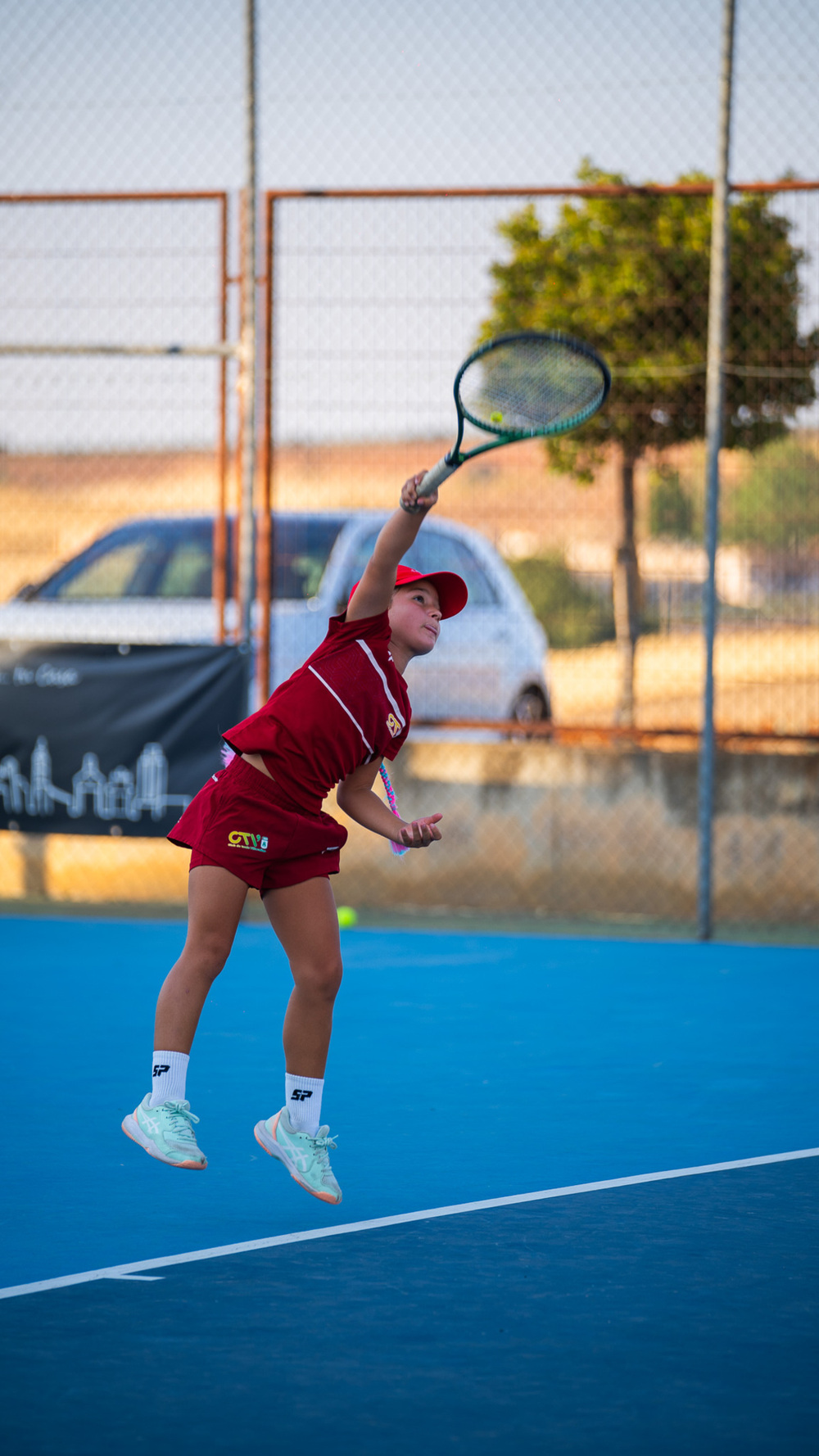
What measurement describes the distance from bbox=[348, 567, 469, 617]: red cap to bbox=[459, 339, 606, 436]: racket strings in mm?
455

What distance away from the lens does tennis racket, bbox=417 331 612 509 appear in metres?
4.79

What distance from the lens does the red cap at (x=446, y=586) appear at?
181 inches

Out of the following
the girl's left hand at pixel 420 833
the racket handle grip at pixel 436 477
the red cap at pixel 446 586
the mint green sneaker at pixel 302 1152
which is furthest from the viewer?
the red cap at pixel 446 586

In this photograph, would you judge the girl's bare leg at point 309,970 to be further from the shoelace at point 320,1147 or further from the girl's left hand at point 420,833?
the girl's left hand at point 420,833

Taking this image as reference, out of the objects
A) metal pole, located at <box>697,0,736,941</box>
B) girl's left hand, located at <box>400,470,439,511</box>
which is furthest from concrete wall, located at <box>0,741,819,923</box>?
girl's left hand, located at <box>400,470,439,511</box>

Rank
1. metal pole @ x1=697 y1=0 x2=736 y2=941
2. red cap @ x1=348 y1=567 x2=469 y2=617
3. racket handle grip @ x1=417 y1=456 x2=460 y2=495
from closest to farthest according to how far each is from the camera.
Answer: racket handle grip @ x1=417 y1=456 x2=460 y2=495, red cap @ x1=348 y1=567 x2=469 y2=617, metal pole @ x1=697 y1=0 x2=736 y2=941

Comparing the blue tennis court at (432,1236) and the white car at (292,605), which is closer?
the blue tennis court at (432,1236)

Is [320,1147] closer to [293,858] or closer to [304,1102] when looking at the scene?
[304,1102]

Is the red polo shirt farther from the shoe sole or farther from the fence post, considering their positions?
the fence post

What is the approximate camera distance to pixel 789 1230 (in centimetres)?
425

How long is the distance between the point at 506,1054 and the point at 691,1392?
3061mm

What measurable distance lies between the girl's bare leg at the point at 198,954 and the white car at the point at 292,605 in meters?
5.03

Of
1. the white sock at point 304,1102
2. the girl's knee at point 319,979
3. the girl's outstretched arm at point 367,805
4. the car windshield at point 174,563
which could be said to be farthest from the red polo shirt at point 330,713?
the car windshield at point 174,563

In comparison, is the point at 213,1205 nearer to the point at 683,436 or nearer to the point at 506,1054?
the point at 506,1054
